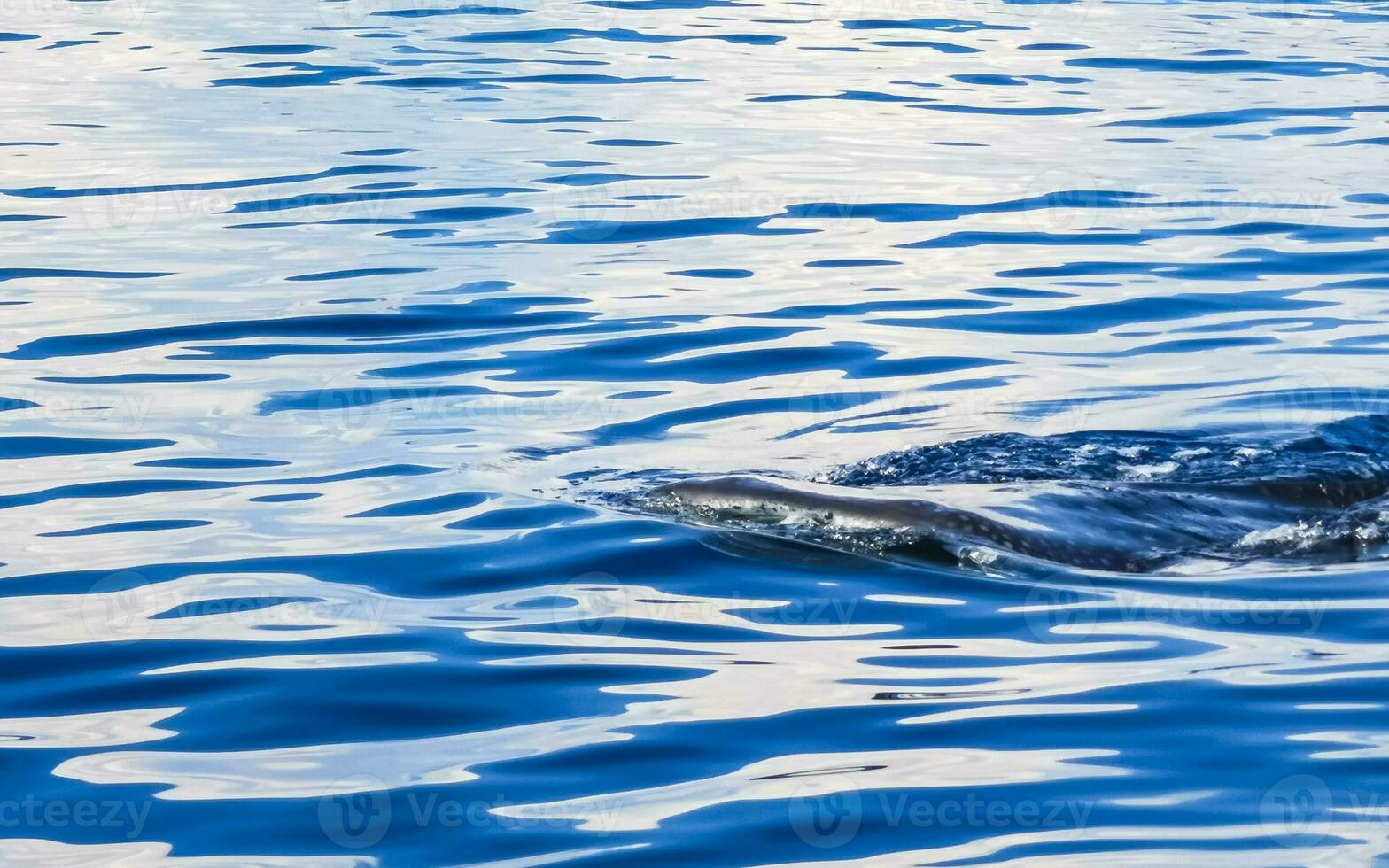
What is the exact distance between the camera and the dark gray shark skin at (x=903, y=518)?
7176 millimetres

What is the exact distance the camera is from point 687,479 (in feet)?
26.6

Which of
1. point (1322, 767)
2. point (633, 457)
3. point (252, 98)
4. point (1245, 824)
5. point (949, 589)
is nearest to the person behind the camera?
point (1245, 824)

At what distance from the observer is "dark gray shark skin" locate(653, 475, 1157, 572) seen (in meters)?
7.18

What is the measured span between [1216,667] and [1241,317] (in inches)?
254

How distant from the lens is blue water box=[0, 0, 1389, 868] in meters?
5.16

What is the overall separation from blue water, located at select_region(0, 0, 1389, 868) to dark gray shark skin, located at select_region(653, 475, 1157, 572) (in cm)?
2

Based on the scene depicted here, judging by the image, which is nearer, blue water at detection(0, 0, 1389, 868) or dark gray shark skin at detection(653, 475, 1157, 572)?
blue water at detection(0, 0, 1389, 868)

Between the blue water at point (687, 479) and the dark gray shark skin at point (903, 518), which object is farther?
the dark gray shark skin at point (903, 518)

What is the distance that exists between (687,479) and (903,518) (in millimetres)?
1153

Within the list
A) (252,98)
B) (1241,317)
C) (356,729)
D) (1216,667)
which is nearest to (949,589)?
(1216,667)

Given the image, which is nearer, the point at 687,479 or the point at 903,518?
the point at 903,518

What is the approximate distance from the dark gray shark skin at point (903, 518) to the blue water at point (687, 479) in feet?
0.08

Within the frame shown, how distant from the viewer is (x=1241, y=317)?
12.1 metres

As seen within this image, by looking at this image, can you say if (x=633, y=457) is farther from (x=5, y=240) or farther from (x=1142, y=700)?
(x=5, y=240)
